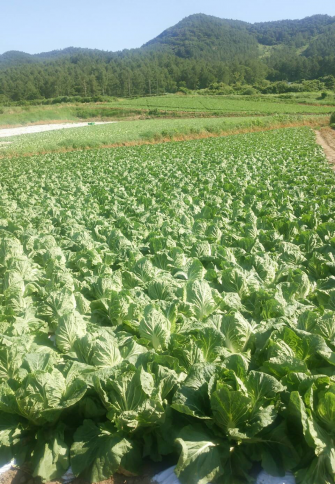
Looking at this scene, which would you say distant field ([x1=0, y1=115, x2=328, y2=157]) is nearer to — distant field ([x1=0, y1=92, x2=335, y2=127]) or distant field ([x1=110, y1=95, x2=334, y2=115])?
distant field ([x1=110, y1=95, x2=334, y2=115])

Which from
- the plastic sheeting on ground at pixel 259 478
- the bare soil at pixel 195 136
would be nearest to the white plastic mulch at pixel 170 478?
the plastic sheeting on ground at pixel 259 478

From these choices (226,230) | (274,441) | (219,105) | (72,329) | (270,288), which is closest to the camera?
(274,441)

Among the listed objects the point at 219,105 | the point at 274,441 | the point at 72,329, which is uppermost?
the point at 219,105

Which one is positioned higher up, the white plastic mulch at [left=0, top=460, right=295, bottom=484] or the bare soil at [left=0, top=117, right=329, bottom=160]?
the bare soil at [left=0, top=117, right=329, bottom=160]

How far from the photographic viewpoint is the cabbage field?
259 cm

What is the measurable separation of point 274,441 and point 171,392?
0.88 m

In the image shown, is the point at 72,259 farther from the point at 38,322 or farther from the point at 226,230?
the point at 226,230

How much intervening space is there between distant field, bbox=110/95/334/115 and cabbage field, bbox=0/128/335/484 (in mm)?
53085

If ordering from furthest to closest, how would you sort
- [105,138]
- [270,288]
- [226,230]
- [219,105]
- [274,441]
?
[219,105] → [105,138] → [226,230] → [270,288] → [274,441]

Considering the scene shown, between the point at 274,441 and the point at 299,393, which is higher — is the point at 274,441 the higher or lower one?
the lower one

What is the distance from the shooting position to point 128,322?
4129 millimetres

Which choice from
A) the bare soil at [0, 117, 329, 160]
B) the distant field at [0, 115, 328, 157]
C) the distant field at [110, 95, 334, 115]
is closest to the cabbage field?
the bare soil at [0, 117, 329, 160]

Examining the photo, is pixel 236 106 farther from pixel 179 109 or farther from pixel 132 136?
pixel 132 136

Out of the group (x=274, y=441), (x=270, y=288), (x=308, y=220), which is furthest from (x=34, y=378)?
(x=308, y=220)
